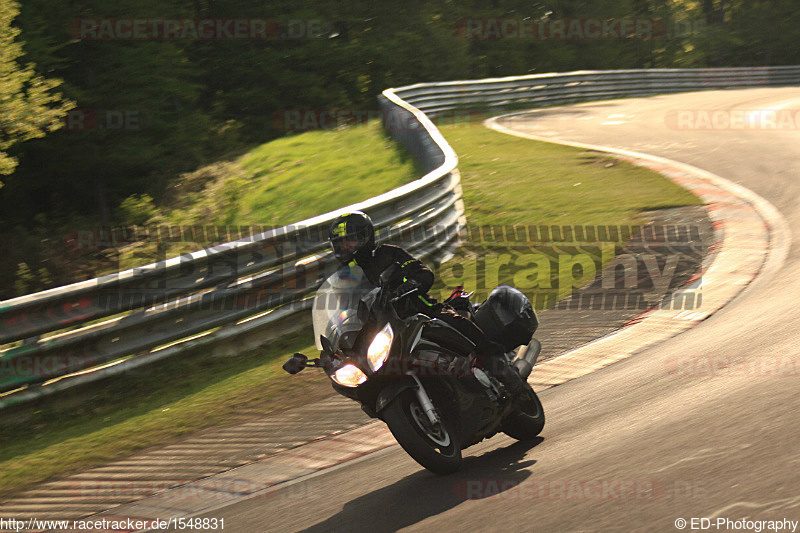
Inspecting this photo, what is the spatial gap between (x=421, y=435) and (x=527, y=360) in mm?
1323

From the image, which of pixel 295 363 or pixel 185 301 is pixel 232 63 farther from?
pixel 295 363

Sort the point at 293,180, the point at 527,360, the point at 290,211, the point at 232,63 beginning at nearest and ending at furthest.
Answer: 1. the point at 527,360
2. the point at 290,211
3. the point at 293,180
4. the point at 232,63

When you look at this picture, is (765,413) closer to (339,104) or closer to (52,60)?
(52,60)

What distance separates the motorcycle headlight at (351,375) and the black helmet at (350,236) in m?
0.80

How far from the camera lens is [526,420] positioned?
5.97 meters

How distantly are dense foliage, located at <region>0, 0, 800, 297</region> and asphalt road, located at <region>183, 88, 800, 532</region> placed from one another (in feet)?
40.9

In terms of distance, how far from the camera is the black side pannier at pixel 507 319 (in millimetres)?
5910

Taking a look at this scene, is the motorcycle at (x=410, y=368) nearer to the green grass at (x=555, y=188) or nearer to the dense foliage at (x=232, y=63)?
the green grass at (x=555, y=188)

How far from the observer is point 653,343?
7.81 m

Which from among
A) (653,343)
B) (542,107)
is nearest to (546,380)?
(653,343)

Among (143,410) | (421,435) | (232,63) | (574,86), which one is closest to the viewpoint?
(421,435)

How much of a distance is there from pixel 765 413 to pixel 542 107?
2578 cm

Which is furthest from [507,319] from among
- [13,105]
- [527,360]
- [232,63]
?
[232,63]

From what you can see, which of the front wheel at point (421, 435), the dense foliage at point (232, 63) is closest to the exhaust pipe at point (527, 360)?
the front wheel at point (421, 435)
